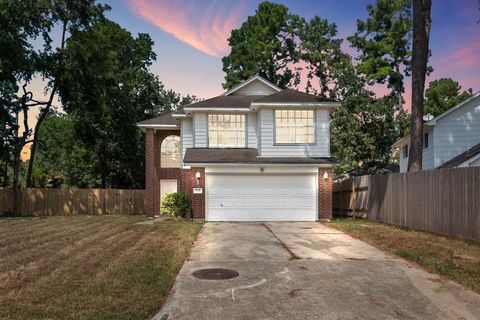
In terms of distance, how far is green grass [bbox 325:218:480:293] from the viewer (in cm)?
822

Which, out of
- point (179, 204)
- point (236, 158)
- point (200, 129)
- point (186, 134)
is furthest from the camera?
point (186, 134)

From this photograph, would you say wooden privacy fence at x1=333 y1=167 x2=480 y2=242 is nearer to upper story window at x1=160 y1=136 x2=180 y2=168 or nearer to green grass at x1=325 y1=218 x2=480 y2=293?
green grass at x1=325 y1=218 x2=480 y2=293

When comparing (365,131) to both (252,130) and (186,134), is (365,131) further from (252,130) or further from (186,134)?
(186,134)

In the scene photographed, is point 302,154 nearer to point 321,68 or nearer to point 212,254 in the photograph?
point 212,254

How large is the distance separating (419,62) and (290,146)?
21.5 feet

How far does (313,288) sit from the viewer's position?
7012 millimetres

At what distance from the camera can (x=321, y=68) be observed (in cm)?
4281

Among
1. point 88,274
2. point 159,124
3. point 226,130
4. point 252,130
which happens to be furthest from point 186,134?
point 88,274

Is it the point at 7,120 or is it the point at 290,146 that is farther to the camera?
the point at 7,120

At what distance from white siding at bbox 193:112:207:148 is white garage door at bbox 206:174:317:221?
7.26 feet

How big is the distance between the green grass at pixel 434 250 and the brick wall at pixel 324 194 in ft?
13.9

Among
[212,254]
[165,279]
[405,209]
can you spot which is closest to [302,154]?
[405,209]

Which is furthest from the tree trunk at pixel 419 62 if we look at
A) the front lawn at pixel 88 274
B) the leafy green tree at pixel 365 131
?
the leafy green tree at pixel 365 131

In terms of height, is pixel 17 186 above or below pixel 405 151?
below
